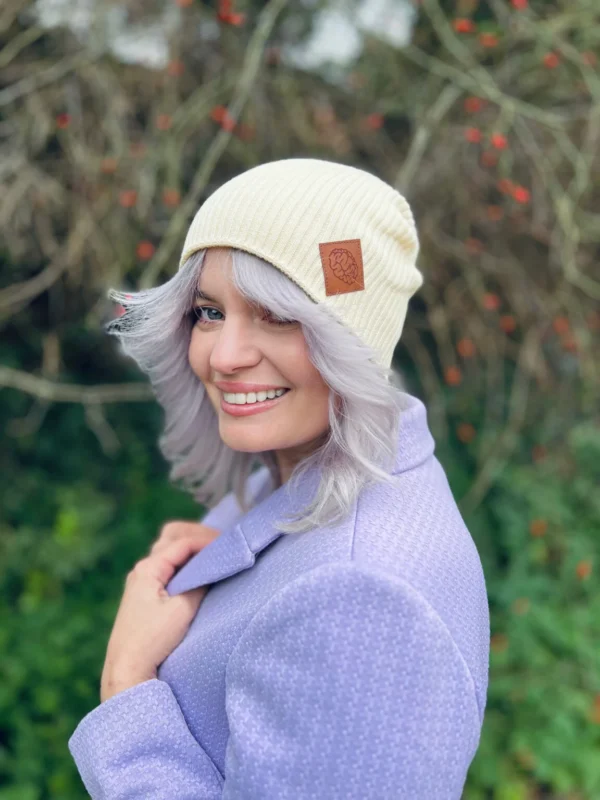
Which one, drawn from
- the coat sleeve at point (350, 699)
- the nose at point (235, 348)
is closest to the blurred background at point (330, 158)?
the nose at point (235, 348)

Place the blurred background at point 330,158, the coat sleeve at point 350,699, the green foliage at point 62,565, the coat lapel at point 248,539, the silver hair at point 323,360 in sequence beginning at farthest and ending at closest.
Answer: the green foliage at point 62,565 → the blurred background at point 330,158 → the coat lapel at point 248,539 → the silver hair at point 323,360 → the coat sleeve at point 350,699

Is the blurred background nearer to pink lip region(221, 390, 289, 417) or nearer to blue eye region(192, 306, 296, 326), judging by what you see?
blue eye region(192, 306, 296, 326)

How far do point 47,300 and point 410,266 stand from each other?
223cm

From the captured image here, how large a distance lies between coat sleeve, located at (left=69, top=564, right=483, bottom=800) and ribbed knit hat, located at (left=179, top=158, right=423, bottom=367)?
1.45ft

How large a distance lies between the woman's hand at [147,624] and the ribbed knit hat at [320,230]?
1.97 feet

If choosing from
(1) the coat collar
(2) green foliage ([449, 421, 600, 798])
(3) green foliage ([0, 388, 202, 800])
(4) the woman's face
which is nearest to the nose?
(4) the woman's face

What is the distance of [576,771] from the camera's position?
8.42ft

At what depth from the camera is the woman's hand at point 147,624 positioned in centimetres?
118

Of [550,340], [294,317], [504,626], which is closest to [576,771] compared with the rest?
[504,626]

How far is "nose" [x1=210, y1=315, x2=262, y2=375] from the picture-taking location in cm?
108

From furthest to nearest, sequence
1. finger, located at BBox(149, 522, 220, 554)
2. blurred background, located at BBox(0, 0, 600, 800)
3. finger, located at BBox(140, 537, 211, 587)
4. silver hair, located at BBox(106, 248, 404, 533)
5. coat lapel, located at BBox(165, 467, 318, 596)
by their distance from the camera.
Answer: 1. blurred background, located at BBox(0, 0, 600, 800)
2. finger, located at BBox(149, 522, 220, 554)
3. finger, located at BBox(140, 537, 211, 587)
4. coat lapel, located at BBox(165, 467, 318, 596)
5. silver hair, located at BBox(106, 248, 404, 533)

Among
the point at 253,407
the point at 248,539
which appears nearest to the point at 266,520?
the point at 248,539

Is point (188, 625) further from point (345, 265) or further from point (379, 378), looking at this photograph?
point (345, 265)

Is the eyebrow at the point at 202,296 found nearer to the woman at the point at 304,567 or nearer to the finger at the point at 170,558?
the woman at the point at 304,567
